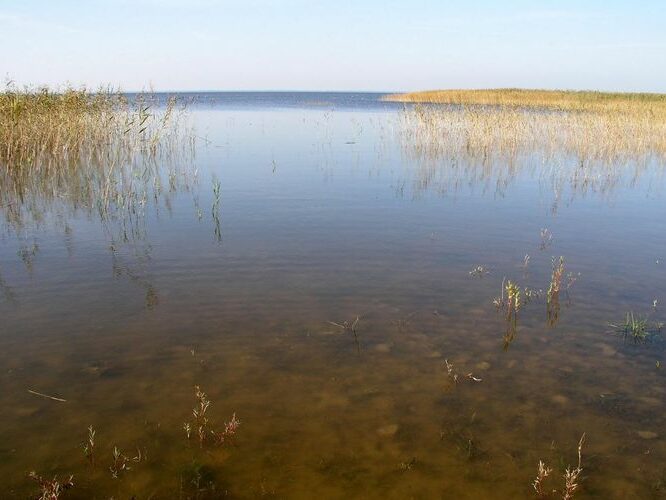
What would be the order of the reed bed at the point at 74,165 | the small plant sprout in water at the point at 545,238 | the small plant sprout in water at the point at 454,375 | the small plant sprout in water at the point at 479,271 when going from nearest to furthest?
the small plant sprout in water at the point at 454,375
the small plant sprout in water at the point at 479,271
the small plant sprout in water at the point at 545,238
the reed bed at the point at 74,165

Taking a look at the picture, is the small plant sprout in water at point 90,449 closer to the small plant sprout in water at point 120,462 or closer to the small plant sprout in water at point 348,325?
the small plant sprout in water at point 120,462

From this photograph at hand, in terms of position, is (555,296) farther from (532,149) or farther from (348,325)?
(532,149)

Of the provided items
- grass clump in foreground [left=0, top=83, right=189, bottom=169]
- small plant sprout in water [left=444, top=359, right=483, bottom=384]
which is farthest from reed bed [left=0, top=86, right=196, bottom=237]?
small plant sprout in water [left=444, top=359, right=483, bottom=384]

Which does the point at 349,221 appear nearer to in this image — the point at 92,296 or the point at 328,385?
the point at 92,296

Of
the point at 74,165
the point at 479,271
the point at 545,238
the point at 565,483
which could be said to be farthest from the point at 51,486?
the point at 74,165

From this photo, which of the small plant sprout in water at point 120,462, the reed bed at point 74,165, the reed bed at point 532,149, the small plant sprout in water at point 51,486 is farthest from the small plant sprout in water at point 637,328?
the reed bed at point 74,165

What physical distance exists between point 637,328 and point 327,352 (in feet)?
10.4

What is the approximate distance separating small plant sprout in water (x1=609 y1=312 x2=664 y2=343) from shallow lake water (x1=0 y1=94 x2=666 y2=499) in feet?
0.22

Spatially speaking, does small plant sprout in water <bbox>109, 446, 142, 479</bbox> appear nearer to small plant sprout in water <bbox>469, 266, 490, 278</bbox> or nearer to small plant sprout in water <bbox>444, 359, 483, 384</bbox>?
small plant sprout in water <bbox>444, 359, 483, 384</bbox>

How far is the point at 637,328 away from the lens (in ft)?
17.2

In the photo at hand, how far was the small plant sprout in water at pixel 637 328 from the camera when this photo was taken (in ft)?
17.1

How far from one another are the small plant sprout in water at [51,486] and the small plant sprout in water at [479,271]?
5.20 metres

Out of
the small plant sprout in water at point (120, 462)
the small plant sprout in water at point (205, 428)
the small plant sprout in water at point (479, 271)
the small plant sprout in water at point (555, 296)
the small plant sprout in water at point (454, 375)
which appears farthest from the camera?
the small plant sprout in water at point (479, 271)

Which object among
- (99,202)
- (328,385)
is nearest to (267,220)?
(99,202)
